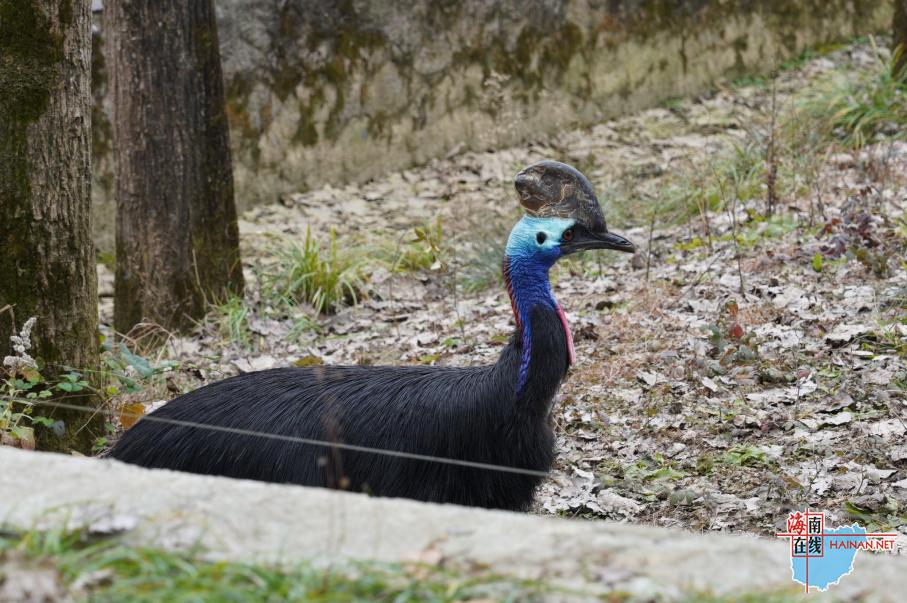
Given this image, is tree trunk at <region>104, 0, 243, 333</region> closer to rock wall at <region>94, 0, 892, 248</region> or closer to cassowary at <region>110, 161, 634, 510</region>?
rock wall at <region>94, 0, 892, 248</region>

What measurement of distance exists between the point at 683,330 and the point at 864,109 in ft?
11.6

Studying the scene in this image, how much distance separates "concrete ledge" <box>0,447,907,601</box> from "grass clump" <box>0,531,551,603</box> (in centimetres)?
6

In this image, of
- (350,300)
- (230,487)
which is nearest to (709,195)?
(350,300)

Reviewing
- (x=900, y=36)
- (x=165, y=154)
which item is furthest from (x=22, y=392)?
(x=900, y=36)

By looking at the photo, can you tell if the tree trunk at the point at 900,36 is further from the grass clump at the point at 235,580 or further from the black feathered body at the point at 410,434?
the grass clump at the point at 235,580

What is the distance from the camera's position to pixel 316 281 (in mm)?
7012

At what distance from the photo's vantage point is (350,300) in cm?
708

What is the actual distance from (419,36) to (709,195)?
9.31 feet

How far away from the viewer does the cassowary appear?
3809 millimetres

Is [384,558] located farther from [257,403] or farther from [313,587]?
[257,403]

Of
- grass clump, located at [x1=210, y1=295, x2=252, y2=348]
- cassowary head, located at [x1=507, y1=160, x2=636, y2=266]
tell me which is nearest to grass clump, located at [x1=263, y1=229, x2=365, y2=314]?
grass clump, located at [x1=210, y1=295, x2=252, y2=348]

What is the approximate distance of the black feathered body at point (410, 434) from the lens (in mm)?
3805

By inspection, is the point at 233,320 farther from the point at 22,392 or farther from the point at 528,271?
the point at 528,271

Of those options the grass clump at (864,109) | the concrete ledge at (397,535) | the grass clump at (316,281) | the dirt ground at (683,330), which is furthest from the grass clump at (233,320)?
the grass clump at (864,109)
